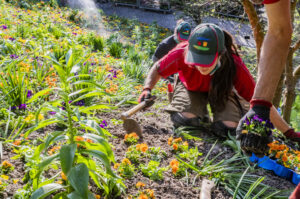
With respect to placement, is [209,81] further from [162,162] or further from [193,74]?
[162,162]

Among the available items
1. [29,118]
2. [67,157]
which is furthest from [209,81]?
[67,157]

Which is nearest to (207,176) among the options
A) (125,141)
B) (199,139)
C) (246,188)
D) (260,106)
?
(246,188)

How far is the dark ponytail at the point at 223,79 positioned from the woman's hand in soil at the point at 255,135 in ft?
3.71

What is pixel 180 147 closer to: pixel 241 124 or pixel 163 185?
pixel 163 185

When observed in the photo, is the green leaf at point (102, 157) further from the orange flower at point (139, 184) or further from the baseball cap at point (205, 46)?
the baseball cap at point (205, 46)

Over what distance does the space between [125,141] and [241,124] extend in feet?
3.52

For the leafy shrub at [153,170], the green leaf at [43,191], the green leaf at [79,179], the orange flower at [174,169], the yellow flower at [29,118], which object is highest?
the green leaf at [79,179]

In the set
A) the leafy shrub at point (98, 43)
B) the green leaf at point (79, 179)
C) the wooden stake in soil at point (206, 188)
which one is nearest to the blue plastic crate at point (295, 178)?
the wooden stake in soil at point (206, 188)

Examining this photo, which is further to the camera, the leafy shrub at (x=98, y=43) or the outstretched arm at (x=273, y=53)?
the leafy shrub at (x=98, y=43)

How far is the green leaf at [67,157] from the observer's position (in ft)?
4.11

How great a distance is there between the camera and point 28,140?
6.37 ft

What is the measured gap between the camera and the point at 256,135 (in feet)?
4.95

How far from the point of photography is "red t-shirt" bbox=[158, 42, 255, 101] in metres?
2.61

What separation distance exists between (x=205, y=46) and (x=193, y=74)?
0.55 meters
